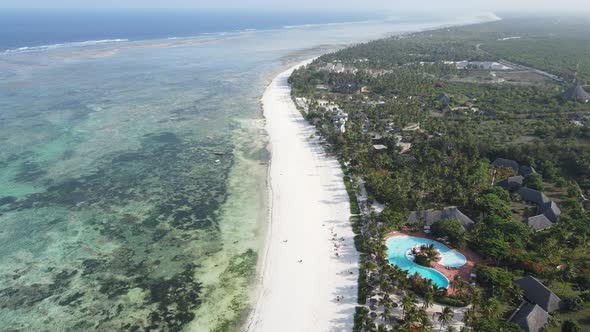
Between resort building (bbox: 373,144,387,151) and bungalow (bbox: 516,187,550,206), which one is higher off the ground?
resort building (bbox: 373,144,387,151)

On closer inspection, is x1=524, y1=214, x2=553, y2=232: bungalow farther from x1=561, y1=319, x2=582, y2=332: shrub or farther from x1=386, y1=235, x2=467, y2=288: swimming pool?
x1=561, y1=319, x2=582, y2=332: shrub

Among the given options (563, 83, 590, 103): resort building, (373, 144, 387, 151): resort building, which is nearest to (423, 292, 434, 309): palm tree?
(373, 144, 387, 151): resort building

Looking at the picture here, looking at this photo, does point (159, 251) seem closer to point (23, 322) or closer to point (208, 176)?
point (23, 322)

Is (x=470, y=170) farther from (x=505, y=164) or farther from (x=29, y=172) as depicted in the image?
(x=29, y=172)

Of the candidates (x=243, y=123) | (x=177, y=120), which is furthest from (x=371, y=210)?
(x=177, y=120)

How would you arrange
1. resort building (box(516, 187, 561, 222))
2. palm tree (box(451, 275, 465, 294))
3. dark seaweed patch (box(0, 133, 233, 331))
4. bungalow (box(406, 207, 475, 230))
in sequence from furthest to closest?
resort building (box(516, 187, 561, 222)) → bungalow (box(406, 207, 475, 230)) → dark seaweed patch (box(0, 133, 233, 331)) → palm tree (box(451, 275, 465, 294))

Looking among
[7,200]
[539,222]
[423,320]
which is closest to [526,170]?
[539,222]
